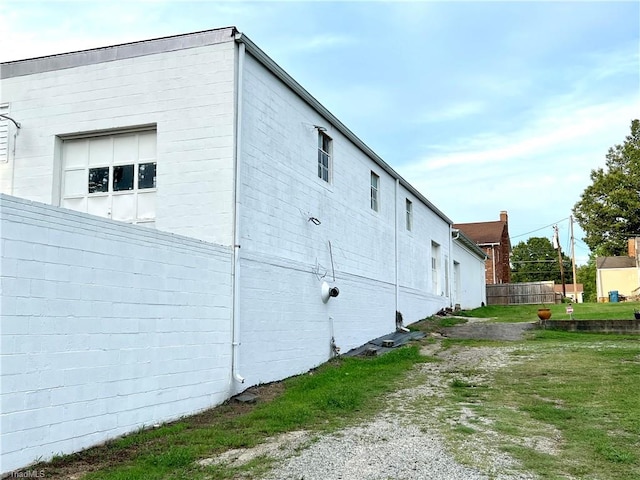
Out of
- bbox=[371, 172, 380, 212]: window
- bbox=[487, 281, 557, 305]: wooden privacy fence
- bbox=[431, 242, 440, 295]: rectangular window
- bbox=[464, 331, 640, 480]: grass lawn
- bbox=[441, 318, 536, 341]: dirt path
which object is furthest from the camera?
bbox=[487, 281, 557, 305]: wooden privacy fence

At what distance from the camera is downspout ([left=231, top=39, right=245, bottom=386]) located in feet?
29.4

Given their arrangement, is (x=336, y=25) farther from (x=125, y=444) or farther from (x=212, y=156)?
(x=125, y=444)

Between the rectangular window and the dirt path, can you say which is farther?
the rectangular window

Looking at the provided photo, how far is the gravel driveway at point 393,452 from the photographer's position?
549cm

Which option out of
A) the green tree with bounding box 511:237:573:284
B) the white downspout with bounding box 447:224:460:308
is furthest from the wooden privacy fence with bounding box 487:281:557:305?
the green tree with bounding box 511:237:573:284

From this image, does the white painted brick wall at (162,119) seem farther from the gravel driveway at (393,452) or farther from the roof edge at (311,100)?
the gravel driveway at (393,452)

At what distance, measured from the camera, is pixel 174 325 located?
779cm

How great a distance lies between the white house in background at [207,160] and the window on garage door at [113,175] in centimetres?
2

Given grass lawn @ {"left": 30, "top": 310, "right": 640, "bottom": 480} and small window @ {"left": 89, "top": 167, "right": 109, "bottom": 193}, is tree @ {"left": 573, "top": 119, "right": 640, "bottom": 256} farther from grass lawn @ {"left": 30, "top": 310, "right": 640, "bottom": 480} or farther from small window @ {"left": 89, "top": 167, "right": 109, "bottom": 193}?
small window @ {"left": 89, "top": 167, "right": 109, "bottom": 193}

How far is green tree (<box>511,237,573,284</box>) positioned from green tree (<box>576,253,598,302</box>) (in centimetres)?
A: 228

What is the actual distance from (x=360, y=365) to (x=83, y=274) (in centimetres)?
734

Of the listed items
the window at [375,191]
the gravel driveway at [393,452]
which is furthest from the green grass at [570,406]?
the window at [375,191]

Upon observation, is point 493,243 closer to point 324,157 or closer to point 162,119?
point 324,157

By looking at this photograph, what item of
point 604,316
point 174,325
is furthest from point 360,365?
point 604,316
